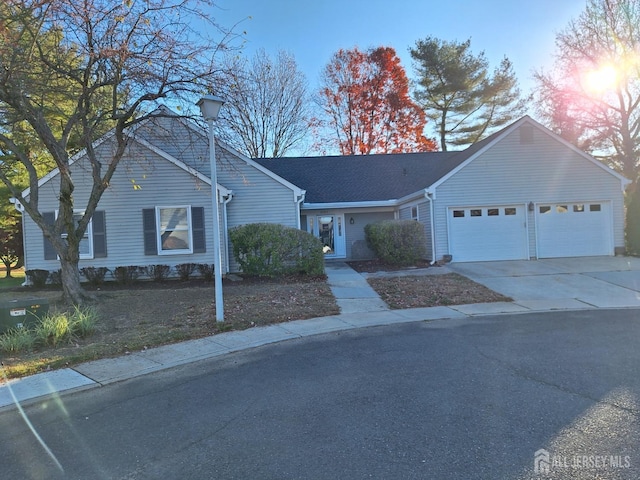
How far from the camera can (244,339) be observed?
707cm

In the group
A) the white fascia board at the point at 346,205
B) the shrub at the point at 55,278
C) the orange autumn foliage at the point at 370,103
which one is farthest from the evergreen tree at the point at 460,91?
the shrub at the point at 55,278

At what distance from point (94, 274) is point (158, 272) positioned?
75.7 inches

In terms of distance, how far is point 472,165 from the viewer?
16156 mm

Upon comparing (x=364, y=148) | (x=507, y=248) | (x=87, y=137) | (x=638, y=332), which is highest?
(x=364, y=148)

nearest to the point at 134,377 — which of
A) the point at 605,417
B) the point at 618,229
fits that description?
the point at 605,417

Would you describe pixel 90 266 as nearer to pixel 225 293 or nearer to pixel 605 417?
pixel 225 293

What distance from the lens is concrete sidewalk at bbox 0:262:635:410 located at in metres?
5.13

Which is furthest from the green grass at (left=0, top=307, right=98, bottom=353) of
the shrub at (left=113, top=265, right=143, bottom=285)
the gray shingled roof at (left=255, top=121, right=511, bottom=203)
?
the gray shingled roof at (left=255, top=121, right=511, bottom=203)

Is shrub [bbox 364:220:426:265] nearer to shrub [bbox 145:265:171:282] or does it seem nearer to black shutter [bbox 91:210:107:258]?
shrub [bbox 145:265:171:282]

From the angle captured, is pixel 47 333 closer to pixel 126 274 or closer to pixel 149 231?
pixel 126 274

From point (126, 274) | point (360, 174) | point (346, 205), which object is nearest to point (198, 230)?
point (126, 274)

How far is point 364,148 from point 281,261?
65.5 feet

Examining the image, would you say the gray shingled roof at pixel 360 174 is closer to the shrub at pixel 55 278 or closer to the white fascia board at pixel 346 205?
the white fascia board at pixel 346 205

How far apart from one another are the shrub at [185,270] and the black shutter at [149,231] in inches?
44.8
